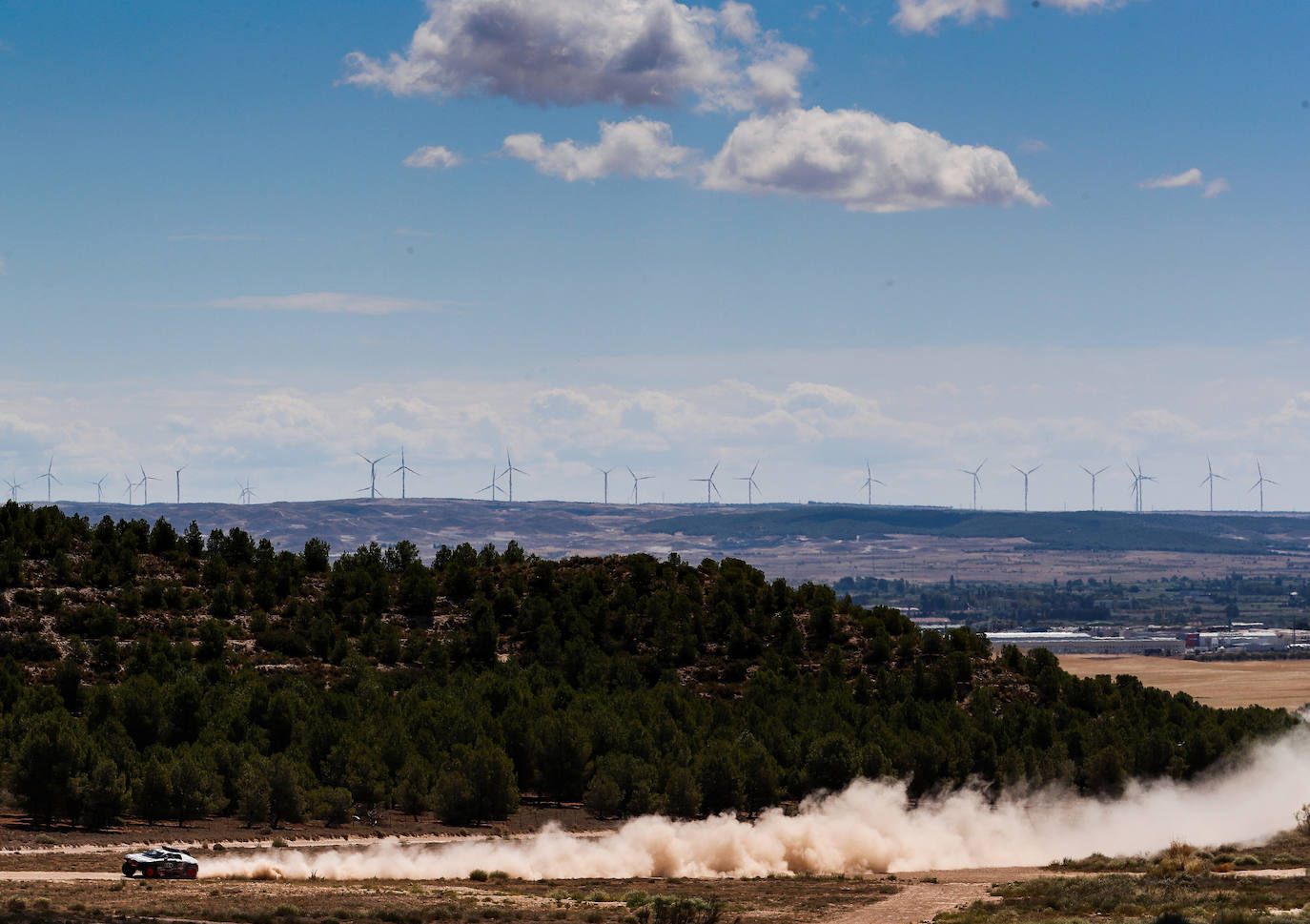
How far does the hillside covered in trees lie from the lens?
110 m

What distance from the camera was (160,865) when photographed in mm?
79312

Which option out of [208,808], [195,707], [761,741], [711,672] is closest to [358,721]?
[195,707]

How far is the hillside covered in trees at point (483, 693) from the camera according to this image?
11000cm

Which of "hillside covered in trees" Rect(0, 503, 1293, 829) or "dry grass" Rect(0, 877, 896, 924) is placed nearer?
"dry grass" Rect(0, 877, 896, 924)

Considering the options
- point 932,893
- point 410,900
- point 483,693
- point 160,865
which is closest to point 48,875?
point 160,865

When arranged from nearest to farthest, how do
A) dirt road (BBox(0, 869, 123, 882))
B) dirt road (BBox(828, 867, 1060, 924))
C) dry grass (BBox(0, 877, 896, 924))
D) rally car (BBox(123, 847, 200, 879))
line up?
dry grass (BBox(0, 877, 896, 924))
dirt road (BBox(828, 867, 1060, 924))
dirt road (BBox(0, 869, 123, 882))
rally car (BBox(123, 847, 200, 879))

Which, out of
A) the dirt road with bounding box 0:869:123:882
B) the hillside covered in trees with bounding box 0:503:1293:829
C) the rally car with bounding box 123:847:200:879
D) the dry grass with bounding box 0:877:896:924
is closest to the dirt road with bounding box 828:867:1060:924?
the dry grass with bounding box 0:877:896:924

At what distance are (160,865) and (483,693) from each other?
185 ft

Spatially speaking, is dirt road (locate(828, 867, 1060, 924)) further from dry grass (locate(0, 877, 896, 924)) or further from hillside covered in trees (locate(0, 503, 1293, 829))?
hillside covered in trees (locate(0, 503, 1293, 829))

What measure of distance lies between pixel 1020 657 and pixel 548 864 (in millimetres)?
77465

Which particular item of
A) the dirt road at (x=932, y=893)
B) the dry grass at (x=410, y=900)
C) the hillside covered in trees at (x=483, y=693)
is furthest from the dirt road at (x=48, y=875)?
the dirt road at (x=932, y=893)

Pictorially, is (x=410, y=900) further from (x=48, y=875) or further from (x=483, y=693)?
(x=483, y=693)

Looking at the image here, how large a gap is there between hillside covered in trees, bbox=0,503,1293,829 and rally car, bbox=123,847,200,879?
20.7m

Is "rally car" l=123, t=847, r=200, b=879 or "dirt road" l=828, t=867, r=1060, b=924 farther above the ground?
"rally car" l=123, t=847, r=200, b=879
